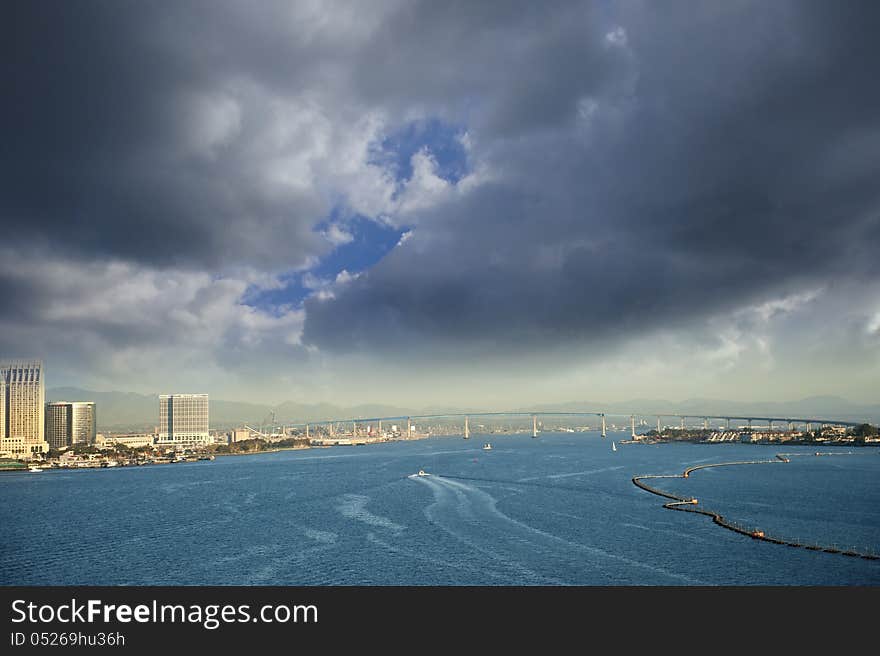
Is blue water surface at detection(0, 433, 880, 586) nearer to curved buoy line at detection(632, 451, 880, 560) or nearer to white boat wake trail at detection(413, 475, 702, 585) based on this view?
white boat wake trail at detection(413, 475, 702, 585)

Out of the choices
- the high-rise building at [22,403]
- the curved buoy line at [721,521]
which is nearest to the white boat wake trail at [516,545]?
the curved buoy line at [721,521]

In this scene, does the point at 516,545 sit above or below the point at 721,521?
above

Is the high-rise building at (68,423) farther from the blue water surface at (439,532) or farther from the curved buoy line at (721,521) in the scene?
the curved buoy line at (721,521)

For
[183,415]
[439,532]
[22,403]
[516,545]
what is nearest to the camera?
[516,545]

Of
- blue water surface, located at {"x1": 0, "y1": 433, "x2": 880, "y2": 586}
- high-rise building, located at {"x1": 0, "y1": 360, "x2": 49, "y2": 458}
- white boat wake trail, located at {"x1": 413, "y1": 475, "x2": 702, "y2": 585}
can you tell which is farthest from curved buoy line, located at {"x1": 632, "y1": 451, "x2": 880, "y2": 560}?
high-rise building, located at {"x1": 0, "y1": 360, "x2": 49, "y2": 458}

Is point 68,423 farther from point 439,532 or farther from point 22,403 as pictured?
point 439,532

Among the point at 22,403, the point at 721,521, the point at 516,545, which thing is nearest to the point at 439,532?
the point at 516,545
